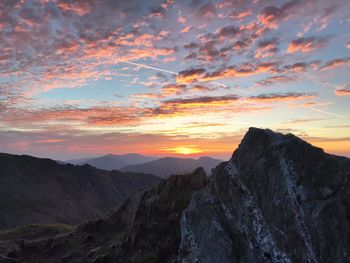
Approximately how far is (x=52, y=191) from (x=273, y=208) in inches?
5227

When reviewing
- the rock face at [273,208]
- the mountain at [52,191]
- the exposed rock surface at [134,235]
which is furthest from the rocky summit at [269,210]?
the mountain at [52,191]

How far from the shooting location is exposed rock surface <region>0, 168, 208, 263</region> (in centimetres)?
2253

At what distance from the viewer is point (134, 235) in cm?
2405

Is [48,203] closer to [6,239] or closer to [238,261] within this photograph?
[6,239]

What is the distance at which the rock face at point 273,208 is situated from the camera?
1295cm

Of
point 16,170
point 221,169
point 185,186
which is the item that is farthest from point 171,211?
point 16,170

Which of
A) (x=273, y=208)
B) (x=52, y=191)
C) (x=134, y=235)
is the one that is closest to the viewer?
(x=273, y=208)

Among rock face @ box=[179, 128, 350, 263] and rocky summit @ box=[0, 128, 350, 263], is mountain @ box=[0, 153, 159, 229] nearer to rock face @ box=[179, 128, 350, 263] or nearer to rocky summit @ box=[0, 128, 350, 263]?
rocky summit @ box=[0, 128, 350, 263]

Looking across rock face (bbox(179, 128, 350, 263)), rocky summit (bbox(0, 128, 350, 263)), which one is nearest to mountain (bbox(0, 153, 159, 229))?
rocky summit (bbox(0, 128, 350, 263))

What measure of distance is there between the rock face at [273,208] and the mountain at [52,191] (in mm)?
96962

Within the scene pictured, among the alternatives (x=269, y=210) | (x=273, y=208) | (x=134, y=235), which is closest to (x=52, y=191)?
(x=134, y=235)

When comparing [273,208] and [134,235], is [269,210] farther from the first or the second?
[134,235]

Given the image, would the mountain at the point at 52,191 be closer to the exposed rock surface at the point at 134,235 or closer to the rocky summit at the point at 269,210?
the exposed rock surface at the point at 134,235

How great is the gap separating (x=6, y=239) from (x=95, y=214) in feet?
288
